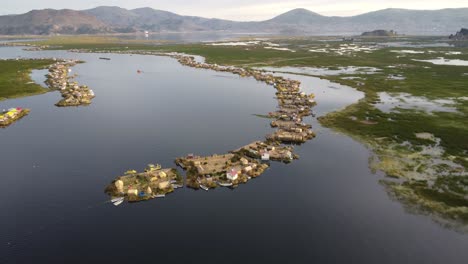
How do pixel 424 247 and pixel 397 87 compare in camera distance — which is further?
pixel 397 87

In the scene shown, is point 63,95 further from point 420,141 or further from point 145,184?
point 420,141

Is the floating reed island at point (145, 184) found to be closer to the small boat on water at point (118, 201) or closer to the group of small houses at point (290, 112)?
the small boat on water at point (118, 201)

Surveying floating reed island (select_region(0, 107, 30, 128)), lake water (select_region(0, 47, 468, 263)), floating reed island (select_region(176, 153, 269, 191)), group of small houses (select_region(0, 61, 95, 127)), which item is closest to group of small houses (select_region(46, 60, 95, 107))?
group of small houses (select_region(0, 61, 95, 127))

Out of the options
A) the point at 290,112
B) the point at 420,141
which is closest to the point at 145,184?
the point at 290,112

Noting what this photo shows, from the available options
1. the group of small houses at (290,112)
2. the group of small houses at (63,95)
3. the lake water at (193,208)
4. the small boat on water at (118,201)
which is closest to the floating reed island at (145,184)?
the small boat on water at (118,201)

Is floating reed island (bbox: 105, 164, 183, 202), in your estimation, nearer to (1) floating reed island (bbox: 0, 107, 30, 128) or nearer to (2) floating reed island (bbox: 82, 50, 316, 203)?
(2) floating reed island (bbox: 82, 50, 316, 203)

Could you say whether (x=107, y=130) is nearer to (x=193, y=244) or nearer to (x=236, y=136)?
(x=236, y=136)

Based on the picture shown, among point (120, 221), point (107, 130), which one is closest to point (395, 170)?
point (120, 221)

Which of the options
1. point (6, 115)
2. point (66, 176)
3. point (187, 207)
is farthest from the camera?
point (6, 115)
